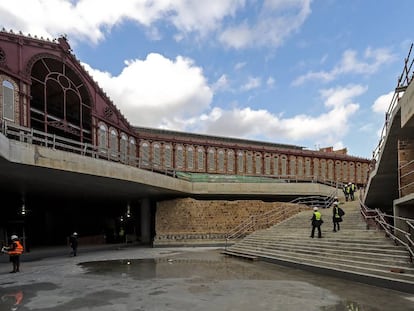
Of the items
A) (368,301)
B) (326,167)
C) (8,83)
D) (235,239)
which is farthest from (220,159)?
(368,301)

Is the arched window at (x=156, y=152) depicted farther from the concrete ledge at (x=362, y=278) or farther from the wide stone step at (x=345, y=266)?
the concrete ledge at (x=362, y=278)

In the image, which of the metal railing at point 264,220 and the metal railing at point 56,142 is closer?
the metal railing at point 56,142

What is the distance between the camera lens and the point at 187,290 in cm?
1013

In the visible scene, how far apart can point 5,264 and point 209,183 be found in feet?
44.9

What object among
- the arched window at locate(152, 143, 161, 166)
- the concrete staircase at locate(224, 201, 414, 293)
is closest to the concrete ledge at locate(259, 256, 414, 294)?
the concrete staircase at locate(224, 201, 414, 293)

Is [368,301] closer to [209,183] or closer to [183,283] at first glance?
[183,283]

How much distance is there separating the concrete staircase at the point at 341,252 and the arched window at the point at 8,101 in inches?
515

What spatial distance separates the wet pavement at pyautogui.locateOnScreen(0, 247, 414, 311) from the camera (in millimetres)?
8461

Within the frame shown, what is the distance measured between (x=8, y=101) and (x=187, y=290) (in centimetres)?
1419

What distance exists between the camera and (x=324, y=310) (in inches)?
313

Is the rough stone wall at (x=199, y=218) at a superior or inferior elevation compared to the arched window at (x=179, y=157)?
inferior

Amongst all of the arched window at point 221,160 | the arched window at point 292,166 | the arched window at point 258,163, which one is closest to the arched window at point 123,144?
the arched window at point 221,160

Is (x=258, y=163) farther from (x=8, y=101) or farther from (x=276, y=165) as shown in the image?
(x=8, y=101)

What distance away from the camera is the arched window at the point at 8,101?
1827 cm
